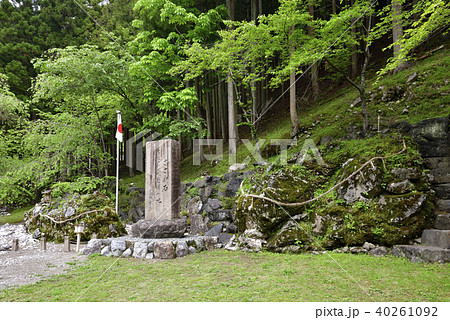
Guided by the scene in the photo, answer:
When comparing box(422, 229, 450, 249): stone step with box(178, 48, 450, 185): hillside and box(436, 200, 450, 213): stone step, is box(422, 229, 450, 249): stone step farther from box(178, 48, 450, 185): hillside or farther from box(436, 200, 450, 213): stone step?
box(178, 48, 450, 185): hillside

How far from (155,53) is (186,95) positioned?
108 inches

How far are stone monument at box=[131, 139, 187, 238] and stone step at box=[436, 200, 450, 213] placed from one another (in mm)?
6242

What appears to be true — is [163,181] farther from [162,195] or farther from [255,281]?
[255,281]

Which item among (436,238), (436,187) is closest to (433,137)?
(436,187)

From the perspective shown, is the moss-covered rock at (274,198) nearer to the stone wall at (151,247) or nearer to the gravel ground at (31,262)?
the stone wall at (151,247)

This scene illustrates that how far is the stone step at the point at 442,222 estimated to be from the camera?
16.9ft

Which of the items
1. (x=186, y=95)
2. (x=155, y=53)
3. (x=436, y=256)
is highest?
(x=155, y=53)

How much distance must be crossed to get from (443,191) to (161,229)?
22.9 ft

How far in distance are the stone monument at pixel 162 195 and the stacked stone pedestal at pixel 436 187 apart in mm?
5548

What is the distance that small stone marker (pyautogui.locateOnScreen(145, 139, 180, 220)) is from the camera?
7812mm

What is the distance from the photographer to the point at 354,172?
243 inches

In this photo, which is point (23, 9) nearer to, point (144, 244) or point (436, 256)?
point (144, 244)

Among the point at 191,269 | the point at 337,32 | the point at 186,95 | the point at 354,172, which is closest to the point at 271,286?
the point at 191,269

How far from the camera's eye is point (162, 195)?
7.93 metres
